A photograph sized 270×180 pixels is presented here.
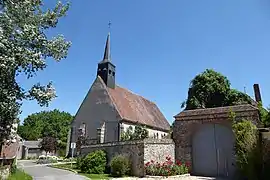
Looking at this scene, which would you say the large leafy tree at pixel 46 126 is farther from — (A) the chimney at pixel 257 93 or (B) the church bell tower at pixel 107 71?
(A) the chimney at pixel 257 93

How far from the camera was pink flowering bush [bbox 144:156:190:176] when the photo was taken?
1656cm

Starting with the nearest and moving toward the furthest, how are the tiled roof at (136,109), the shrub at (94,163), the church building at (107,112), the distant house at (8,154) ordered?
the distant house at (8,154)
the shrub at (94,163)
the church building at (107,112)
the tiled roof at (136,109)

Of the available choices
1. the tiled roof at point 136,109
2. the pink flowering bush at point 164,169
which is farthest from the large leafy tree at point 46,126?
the pink flowering bush at point 164,169

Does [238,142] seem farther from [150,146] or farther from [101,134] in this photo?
[101,134]

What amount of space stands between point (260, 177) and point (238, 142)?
8.66ft

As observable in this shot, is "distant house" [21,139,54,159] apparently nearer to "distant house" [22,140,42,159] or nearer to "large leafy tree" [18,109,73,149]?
"distant house" [22,140,42,159]

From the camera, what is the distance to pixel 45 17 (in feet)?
26.0

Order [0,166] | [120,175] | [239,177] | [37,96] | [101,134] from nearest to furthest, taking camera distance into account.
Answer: [37,96]
[0,166]
[239,177]
[120,175]
[101,134]

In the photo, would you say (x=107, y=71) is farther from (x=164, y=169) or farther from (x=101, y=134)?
(x=164, y=169)

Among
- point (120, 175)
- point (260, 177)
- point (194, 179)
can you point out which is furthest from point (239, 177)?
point (120, 175)

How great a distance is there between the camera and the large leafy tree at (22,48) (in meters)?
6.81

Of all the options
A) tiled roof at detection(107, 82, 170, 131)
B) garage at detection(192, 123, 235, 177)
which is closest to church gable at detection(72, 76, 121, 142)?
tiled roof at detection(107, 82, 170, 131)

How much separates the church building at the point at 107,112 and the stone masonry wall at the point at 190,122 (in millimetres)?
9782

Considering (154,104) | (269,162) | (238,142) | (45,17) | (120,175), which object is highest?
(154,104)
